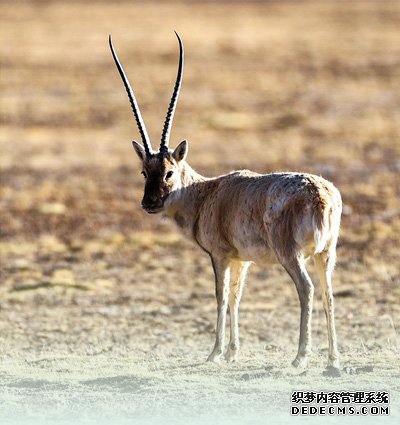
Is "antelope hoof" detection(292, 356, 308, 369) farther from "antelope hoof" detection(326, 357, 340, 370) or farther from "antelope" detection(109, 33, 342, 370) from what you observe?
"antelope hoof" detection(326, 357, 340, 370)

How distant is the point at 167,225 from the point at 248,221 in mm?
11769

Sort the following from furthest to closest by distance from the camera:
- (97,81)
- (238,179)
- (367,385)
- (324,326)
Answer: (97,81) < (324,326) < (238,179) < (367,385)

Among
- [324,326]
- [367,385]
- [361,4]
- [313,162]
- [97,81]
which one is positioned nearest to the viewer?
[367,385]

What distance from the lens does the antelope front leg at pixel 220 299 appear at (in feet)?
37.1

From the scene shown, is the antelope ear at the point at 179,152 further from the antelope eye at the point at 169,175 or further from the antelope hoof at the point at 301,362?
the antelope hoof at the point at 301,362

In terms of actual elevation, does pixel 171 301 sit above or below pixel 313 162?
below

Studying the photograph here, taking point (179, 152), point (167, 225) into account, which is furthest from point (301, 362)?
point (167, 225)

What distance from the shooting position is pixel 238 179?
1153 centimetres

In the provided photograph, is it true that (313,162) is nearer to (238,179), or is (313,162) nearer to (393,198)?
(393,198)

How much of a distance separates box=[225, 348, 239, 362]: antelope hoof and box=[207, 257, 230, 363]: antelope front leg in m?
0.11

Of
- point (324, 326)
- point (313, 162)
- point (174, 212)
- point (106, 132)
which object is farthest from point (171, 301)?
point (106, 132)

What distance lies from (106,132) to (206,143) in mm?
4248

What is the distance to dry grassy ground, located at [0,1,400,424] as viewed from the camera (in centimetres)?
1032

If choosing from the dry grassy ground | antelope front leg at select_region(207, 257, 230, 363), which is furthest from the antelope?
the dry grassy ground
